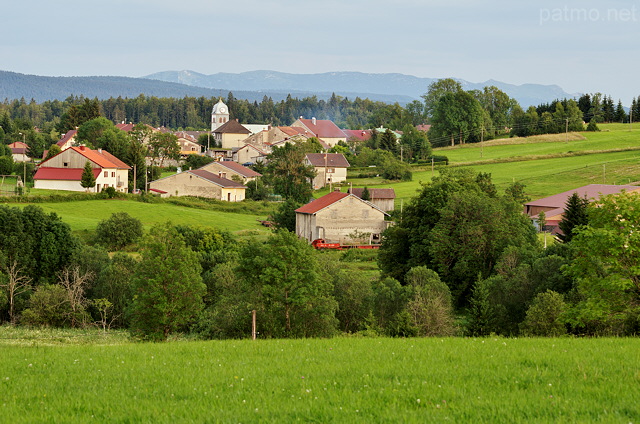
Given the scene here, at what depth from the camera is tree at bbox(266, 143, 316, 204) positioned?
8831cm

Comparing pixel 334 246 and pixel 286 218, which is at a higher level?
pixel 286 218

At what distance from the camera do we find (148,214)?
229 ft

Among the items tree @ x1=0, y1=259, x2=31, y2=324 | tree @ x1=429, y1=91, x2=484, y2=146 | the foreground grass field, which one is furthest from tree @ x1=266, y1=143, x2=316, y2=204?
the foreground grass field

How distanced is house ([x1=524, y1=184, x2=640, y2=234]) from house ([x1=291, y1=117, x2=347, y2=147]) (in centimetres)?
8456

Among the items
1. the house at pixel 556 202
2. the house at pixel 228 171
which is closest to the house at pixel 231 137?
the house at pixel 228 171

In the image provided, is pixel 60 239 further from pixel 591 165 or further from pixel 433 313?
pixel 591 165

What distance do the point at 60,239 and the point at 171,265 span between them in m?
20.4

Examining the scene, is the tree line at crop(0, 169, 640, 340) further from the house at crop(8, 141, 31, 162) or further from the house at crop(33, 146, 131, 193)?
the house at crop(8, 141, 31, 162)

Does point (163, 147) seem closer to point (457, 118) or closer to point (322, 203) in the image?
point (457, 118)

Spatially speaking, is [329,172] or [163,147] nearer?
[329,172]

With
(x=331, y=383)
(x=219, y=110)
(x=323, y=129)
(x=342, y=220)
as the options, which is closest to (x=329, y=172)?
(x=342, y=220)

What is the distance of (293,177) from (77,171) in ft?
80.1

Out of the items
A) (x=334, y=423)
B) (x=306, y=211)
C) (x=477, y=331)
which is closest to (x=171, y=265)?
(x=477, y=331)

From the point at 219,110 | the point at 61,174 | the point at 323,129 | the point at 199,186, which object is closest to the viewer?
the point at 61,174
